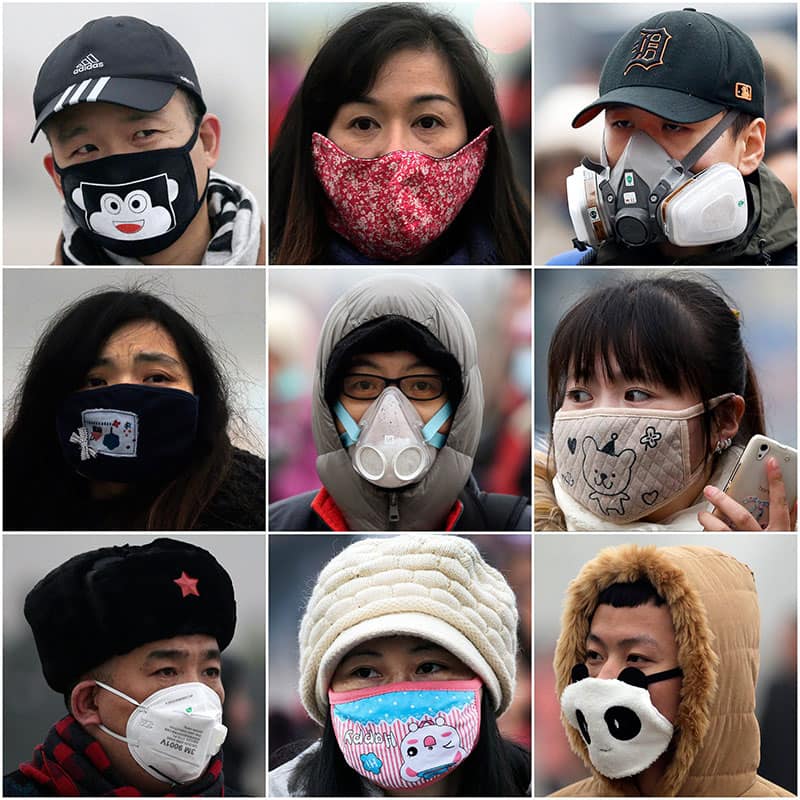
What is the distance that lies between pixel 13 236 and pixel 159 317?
1.96 ft

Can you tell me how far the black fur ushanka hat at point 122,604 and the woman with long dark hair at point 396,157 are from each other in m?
1.08

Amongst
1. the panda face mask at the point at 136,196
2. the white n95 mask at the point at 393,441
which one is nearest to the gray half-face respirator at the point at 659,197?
the white n95 mask at the point at 393,441

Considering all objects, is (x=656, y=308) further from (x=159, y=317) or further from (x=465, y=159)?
(x=159, y=317)

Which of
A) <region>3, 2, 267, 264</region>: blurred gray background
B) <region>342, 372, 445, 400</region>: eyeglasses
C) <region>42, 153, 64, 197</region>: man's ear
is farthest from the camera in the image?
<region>3, 2, 267, 264</region>: blurred gray background

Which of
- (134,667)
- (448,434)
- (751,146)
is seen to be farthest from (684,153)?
(134,667)

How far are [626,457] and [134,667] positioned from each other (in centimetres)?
171

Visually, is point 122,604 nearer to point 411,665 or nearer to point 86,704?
point 86,704

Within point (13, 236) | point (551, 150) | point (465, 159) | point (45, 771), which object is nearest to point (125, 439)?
point (13, 236)

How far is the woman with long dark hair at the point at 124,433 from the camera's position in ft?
14.4

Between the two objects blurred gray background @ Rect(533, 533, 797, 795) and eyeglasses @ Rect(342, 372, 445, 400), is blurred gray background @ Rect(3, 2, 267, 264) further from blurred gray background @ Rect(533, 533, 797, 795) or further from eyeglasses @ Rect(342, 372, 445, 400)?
blurred gray background @ Rect(533, 533, 797, 795)

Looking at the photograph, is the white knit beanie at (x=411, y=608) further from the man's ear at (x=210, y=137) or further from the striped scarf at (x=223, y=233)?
the man's ear at (x=210, y=137)

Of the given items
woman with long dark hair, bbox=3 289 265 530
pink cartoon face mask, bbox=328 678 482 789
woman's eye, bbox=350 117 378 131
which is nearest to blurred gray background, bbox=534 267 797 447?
woman's eye, bbox=350 117 378 131

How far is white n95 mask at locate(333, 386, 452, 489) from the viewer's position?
4.25 meters

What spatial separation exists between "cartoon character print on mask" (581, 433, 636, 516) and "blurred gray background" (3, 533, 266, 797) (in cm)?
114
